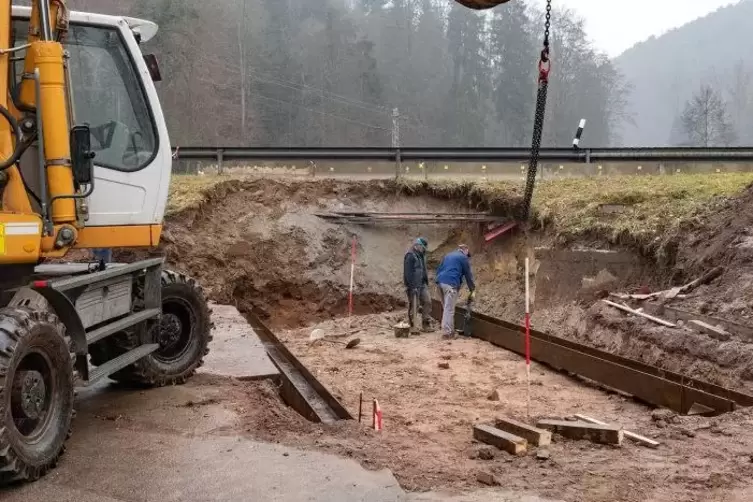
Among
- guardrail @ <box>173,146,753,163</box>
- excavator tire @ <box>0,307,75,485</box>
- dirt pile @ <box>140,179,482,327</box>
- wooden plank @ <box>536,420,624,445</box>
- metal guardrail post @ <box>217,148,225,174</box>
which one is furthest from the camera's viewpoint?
metal guardrail post @ <box>217,148,225,174</box>

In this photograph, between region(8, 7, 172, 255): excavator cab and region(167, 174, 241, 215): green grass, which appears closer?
region(8, 7, 172, 255): excavator cab

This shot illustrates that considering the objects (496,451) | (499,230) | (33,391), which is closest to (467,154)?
(499,230)

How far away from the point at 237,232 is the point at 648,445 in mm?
10669

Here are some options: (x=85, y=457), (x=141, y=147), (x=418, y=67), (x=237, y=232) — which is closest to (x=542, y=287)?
(x=237, y=232)

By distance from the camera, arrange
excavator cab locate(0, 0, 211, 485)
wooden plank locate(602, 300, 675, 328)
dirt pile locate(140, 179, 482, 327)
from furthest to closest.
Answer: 1. dirt pile locate(140, 179, 482, 327)
2. wooden plank locate(602, 300, 675, 328)
3. excavator cab locate(0, 0, 211, 485)

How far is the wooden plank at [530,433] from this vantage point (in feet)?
17.7

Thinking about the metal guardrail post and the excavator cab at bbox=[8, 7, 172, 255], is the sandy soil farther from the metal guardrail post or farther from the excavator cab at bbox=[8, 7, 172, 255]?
the metal guardrail post

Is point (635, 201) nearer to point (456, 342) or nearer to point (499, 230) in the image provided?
point (499, 230)

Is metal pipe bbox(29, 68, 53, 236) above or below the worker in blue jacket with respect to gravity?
above

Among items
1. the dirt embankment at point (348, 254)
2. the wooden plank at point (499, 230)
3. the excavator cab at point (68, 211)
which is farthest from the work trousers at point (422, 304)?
the excavator cab at point (68, 211)

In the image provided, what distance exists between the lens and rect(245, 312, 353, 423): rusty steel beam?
637 centimetres

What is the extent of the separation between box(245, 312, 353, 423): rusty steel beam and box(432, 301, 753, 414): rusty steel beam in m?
3.38

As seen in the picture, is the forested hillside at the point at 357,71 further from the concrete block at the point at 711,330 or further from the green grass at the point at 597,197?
the concrete block at the point at 711,330

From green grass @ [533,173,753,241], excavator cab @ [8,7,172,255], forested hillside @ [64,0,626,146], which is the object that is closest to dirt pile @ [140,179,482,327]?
green grass @ [533,173,753,241]
